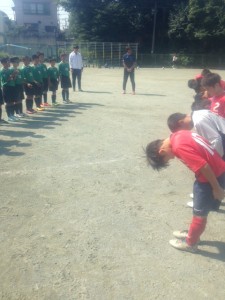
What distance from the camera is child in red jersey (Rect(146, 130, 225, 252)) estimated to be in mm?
3357

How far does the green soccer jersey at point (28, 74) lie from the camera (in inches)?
415

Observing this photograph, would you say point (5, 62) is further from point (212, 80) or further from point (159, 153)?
point (159, 153)

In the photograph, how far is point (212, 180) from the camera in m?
3.39

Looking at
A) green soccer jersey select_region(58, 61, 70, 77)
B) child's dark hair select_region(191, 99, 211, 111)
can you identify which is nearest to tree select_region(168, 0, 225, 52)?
green soccer jersey select_region(58, 61, 70, 77)

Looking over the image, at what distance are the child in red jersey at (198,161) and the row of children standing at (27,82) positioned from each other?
7.14 m

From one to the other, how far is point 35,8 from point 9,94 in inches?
2224

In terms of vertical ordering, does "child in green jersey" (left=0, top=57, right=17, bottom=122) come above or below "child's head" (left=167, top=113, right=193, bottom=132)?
below

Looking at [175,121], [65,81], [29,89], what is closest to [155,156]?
[175,121]

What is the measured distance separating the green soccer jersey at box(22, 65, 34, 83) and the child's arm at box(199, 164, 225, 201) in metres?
8.41

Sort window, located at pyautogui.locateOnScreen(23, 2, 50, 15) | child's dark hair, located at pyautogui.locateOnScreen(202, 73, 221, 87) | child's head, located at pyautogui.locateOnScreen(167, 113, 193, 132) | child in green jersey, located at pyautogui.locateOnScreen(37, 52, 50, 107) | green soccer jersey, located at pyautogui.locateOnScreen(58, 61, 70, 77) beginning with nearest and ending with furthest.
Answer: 1. child's head, located at pyautogui.locateOnScreen(167, 113, 193, 132)
2. child's dark hair, located at pyautogui.locateOnScreen(202, 73, 221, 87)
3. child in green jersey, located at pyautogui.locateOnScreen(37, 52, 50, 107)
4. green soccer jersey, located at pyautogui.locateOnScreen(58, 61, 70, 77)
5. window, located at pyautogui.locateOnScreen(23, 2, 50, 15)

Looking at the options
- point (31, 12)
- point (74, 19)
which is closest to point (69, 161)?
point (74, 19)

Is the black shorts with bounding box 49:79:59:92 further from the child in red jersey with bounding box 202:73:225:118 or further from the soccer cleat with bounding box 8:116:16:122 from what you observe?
the child in red jersey with bounding box 202:73:225:118

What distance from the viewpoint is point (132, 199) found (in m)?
5.24

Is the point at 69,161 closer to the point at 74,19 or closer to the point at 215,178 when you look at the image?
the point at 215,178
